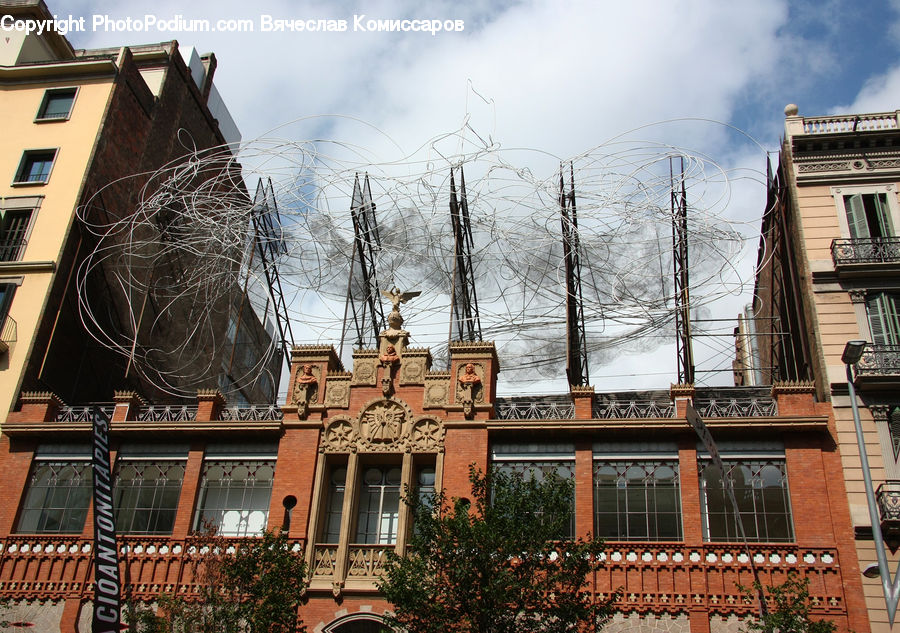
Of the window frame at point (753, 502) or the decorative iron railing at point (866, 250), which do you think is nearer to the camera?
the window frame at point (753, 502)

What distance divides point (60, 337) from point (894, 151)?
94.4 ft

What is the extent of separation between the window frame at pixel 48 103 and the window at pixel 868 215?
2937 centimetres

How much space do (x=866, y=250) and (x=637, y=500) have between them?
1072 centimetres

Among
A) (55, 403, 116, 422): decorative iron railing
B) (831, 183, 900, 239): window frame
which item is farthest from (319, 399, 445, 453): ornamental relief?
(831, 183, 900, 239): window frame

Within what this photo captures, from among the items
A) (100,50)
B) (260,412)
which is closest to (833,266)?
(260,412)

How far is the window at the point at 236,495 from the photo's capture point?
27828 millimetres

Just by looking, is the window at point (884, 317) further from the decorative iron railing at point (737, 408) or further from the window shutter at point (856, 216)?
the decorative iron railing at point (737, 408)

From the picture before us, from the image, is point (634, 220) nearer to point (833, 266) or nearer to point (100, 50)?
point (833, 266)

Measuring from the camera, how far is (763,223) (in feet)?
121

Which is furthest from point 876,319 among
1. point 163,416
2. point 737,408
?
point 163,416

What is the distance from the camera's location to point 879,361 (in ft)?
88.5

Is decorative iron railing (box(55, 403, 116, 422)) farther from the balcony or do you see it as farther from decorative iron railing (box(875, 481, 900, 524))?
decorative iron railing (box(875, 481, 900, 524))

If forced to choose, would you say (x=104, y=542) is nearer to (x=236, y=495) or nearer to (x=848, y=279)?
(x=236, y=495)

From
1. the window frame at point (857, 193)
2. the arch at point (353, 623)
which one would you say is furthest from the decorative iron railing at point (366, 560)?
the window frame at point (857, 193)
